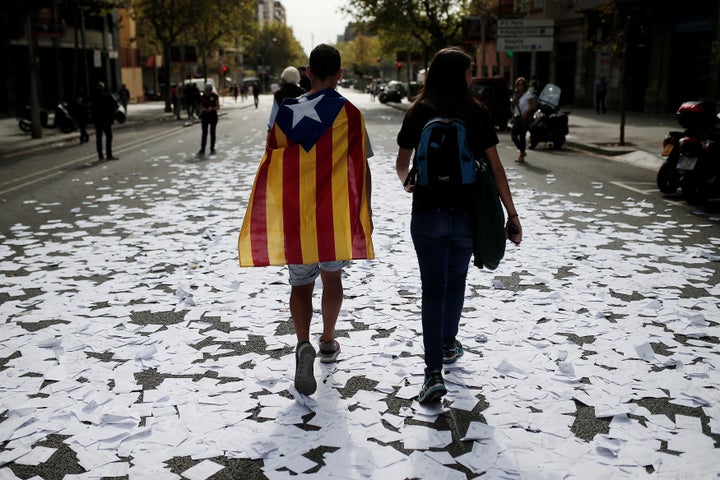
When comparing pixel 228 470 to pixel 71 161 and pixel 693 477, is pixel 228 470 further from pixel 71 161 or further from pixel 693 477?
pixel 71 161

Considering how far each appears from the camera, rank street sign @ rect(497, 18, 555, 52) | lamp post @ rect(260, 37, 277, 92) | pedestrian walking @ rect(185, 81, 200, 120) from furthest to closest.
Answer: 1. lamp post @ rect(260, 37, 277, 92)
2. pedestrian walking @ rect(185, 81, 200, 120)
3. street sign @ rect(497, 18, 555, 52)

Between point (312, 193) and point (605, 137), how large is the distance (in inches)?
775

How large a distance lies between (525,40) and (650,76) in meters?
5.83

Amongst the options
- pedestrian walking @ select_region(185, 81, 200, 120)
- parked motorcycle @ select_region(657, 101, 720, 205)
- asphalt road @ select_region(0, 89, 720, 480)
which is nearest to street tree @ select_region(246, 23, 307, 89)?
pedestrian walking @ select_region(185, 81, 200, 120)

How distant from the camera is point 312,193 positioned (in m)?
4.13

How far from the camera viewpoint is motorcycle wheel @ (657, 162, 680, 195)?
37.7 feet

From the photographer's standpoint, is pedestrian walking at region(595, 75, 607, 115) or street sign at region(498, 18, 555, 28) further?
pedestrian walking at region(595, 75, 607, 115)

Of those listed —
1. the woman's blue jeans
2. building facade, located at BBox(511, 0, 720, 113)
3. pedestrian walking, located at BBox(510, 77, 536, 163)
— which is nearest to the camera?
the woman's blue jeans

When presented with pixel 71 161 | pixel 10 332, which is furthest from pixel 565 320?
pixel 71 161

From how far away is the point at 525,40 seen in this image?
3431 cm

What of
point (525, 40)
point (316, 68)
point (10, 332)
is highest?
point (525, 40)

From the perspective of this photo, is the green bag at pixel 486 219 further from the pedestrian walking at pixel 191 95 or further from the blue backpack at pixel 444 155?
the pedestrian walking at pixel 191 95

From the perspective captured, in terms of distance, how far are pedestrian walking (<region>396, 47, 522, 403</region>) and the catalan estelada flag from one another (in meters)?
0.31

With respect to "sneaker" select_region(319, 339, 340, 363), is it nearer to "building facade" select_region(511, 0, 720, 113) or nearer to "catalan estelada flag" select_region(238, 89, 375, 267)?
"catalan estelada flag" select_region(238, 89, 375, 267)
